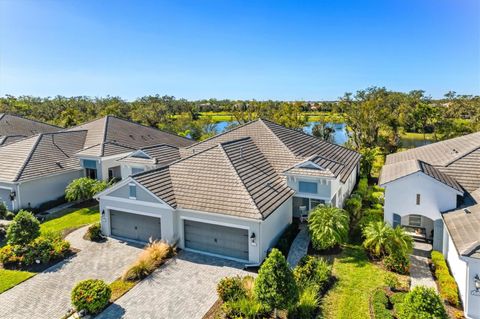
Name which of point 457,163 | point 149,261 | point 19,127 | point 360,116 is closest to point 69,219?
point 149,261

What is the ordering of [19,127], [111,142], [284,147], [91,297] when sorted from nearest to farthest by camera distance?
[91,297], [284,147], [111,142], [19,127]

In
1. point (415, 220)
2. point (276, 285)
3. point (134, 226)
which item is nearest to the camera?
point (276, 285)

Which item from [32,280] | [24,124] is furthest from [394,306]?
[24,124]

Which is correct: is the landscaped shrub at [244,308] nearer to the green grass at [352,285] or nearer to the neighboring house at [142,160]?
the green grass at [352,285]

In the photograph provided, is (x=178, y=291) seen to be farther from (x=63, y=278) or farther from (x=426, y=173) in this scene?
(x=426, y=173)

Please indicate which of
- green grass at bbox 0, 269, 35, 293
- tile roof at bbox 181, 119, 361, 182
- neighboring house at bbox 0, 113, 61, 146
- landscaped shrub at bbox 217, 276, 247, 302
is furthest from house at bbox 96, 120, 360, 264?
neighboring house at bbox 0, 113, 61, 146

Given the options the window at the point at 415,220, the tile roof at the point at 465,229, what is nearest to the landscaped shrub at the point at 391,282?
the tile roof at the point at 465,229

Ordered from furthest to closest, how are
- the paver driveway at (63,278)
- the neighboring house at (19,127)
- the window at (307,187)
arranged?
1. the neighboring house at (19,127)
2. the window at (307,187)
3. the paver driveway at (63,278)

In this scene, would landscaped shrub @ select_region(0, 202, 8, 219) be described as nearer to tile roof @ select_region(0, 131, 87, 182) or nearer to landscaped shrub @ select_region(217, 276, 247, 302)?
tile roof @ select_region(0, 131, 87, 182)
